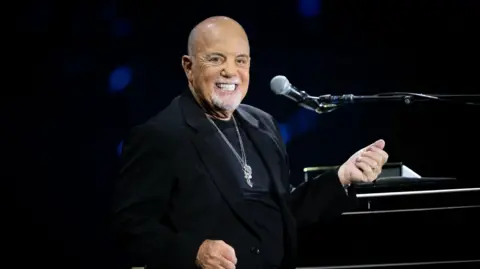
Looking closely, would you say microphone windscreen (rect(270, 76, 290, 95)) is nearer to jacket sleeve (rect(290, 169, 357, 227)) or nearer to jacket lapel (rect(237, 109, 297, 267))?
jacket lapel (rect(237, 109, 297, 267))

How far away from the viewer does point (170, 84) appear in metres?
3.26

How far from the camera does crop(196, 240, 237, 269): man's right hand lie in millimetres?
1541

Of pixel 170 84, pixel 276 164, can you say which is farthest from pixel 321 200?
pixel 170 84

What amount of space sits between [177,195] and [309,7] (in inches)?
77.6

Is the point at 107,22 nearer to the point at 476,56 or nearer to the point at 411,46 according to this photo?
the point at 411,46

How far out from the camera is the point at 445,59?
3.44 metres

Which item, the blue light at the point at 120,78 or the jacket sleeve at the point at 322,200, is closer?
the jacket sleeve at the point at 322,200

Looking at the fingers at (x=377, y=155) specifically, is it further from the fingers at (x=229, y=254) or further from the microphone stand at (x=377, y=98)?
the fingers at (x=229, y=254)

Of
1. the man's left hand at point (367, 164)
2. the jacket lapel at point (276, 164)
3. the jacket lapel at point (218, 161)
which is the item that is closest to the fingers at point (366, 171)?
the man's left hand at point (367, 164)

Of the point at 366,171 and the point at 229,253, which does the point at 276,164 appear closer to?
the point at 366,171

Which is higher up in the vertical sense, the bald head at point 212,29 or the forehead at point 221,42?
the bald head at point 212,29

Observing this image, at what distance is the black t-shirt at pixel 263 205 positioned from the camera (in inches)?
68.4

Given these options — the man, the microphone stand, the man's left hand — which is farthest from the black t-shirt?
the microphone stand

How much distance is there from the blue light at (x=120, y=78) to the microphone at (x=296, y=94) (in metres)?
1.31
